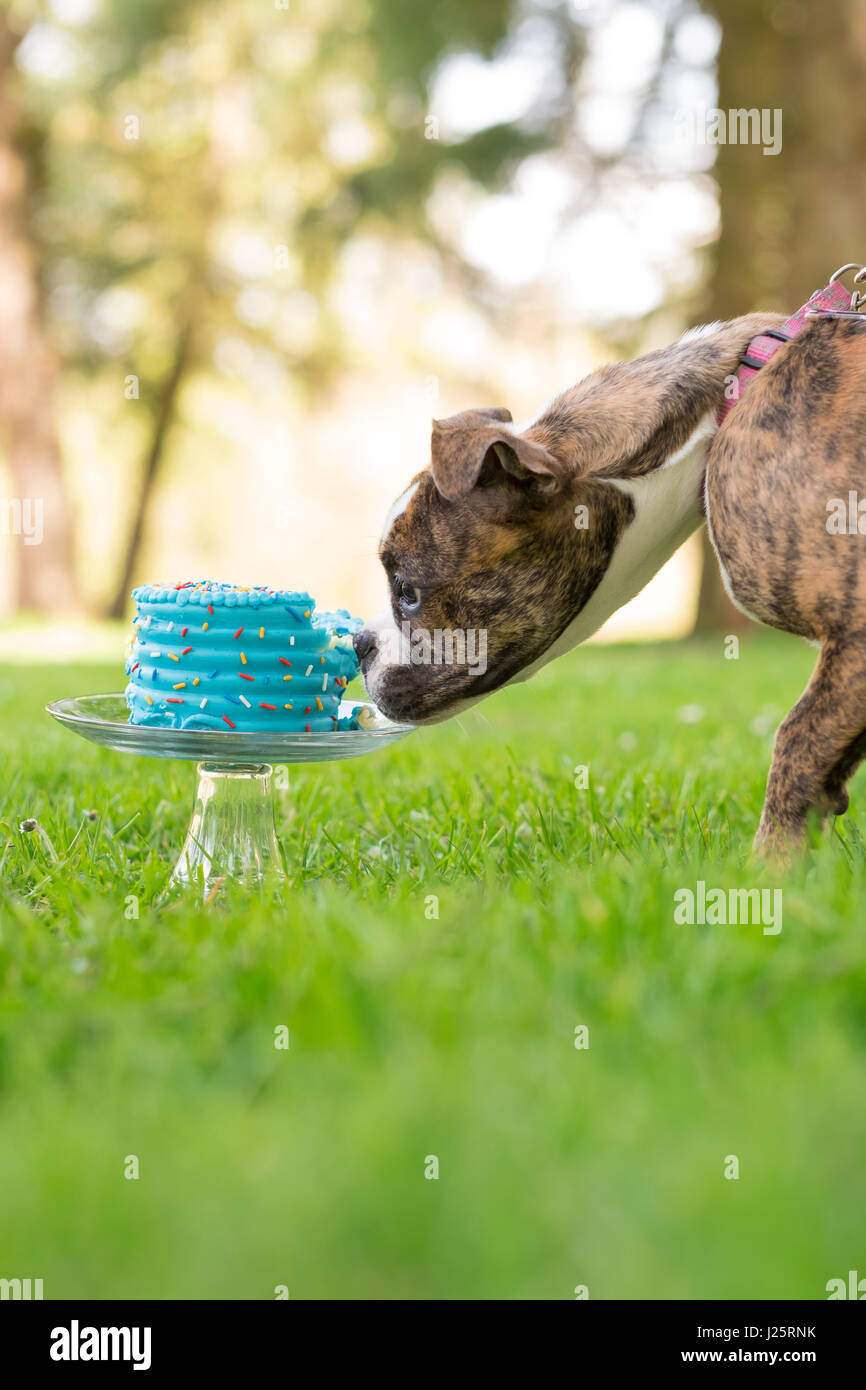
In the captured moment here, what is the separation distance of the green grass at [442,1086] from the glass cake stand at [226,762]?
262mm

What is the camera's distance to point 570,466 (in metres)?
3.24

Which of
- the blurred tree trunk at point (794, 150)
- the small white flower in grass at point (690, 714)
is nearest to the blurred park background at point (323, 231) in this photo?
the blurred tree trunk at point (794, 150)

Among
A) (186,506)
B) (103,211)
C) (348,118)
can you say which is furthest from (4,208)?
(186,506)

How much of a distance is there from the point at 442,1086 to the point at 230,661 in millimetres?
1696

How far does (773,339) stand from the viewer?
311 centimetres

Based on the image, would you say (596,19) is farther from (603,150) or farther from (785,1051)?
(785,1051)

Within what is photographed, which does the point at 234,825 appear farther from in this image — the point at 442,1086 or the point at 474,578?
the point at 442,1086

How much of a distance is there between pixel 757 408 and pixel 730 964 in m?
1.47

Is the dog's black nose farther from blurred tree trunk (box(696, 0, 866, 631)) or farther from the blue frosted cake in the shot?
blurred tree trunk (box(696, 0, 866, 631))

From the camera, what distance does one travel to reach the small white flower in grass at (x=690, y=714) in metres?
6.35

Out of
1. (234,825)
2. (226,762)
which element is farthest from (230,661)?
(234,825)

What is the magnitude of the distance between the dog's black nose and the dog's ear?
0.51 metres

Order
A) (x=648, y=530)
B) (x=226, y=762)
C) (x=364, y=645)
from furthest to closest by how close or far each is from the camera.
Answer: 1. (x=364, y=645)
2. (x=648, y=530)
3. (x=226, y=762)

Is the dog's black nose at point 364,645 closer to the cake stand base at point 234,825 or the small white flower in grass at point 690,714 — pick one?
the cake stand base at point 234,825
